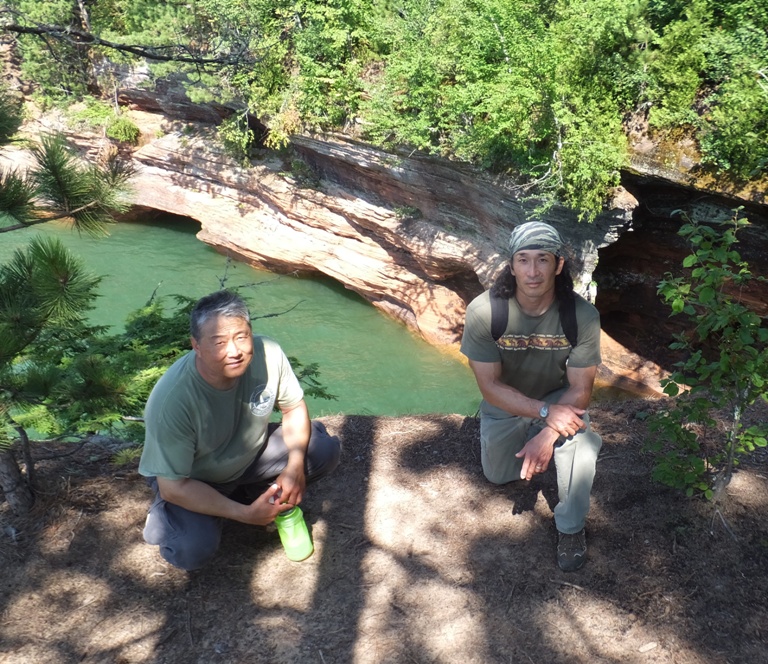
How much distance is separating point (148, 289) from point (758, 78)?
1186cm

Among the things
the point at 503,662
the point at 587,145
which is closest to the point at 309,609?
the point at 503,662

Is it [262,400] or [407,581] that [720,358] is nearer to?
[407,581]

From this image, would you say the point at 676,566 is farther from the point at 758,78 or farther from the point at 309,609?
the point at 758,78

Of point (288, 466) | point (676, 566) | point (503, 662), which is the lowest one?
point (503, 662)

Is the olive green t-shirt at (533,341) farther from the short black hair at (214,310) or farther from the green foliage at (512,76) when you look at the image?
the green foliage at (512,76)

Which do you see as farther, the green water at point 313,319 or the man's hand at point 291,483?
the green water at point 313,319

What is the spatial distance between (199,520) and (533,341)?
1783 mm

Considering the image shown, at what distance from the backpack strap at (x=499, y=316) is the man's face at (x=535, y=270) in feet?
0.42

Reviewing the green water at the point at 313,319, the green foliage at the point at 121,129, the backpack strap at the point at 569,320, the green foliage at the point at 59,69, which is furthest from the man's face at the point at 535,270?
the green foliage at the point at 59,69

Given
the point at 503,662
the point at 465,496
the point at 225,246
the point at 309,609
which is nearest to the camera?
the point at 503,662

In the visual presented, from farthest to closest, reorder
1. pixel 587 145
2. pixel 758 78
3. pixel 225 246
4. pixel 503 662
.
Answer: pixel 225 246, pixel 587 145, pixel 758 78, pixel 503 662

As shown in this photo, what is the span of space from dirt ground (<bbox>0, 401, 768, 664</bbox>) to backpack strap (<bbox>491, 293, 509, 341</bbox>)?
3.48 feet

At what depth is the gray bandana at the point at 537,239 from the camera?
2908mm

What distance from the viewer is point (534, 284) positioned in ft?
9.65
